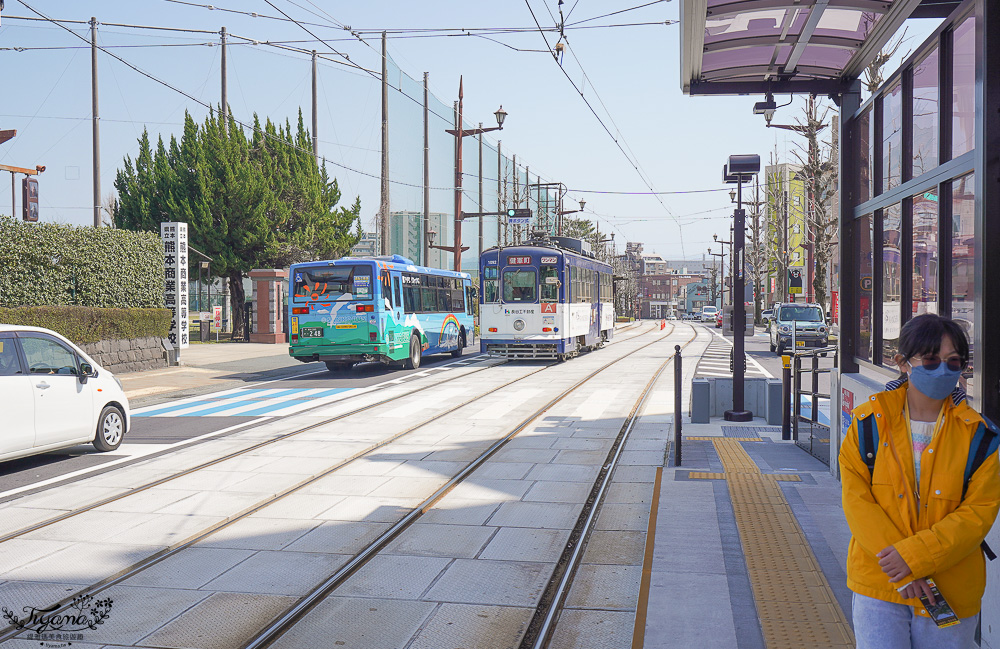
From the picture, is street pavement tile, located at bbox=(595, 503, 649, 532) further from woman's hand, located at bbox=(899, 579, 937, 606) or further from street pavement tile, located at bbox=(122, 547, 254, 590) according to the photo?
woman's hand, located at bbox=(899, 579, 937, 606)

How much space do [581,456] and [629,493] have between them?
1931 millimetres

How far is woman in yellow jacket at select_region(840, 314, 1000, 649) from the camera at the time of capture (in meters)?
2.72

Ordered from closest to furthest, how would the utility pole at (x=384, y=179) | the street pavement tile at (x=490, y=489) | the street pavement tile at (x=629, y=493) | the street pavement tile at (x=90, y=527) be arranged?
the street pavement tile at (x=90, y=527) < the street pavement tile at (x=629, y=493) < the street pavement tile at (x=490, y=489) < the utility pole at (x=384, y=179)

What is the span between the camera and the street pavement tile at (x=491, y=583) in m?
5.11

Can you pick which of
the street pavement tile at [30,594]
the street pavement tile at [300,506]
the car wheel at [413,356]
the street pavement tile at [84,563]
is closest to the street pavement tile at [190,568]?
the street pavement tile at [84,563]

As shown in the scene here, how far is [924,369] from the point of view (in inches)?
111

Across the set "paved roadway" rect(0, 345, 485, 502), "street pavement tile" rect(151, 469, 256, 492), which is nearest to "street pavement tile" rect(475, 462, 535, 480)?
"street pavement tile" rect(151, 469, 256, 492)

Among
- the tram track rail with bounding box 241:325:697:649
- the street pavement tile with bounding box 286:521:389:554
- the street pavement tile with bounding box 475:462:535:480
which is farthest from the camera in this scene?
the street pavement tile with bounding box 475:462:535:480

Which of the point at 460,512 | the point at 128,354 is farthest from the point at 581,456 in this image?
the point at 128,354

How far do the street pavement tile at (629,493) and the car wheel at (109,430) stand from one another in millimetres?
5892

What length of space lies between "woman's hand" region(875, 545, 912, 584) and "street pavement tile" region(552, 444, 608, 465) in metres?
6.72

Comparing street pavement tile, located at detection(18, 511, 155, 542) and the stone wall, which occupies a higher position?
the stone wall

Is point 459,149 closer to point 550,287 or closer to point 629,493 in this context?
point 550,287

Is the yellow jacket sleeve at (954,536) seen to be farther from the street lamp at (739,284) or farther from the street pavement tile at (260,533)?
the street lamp at (739,284)
